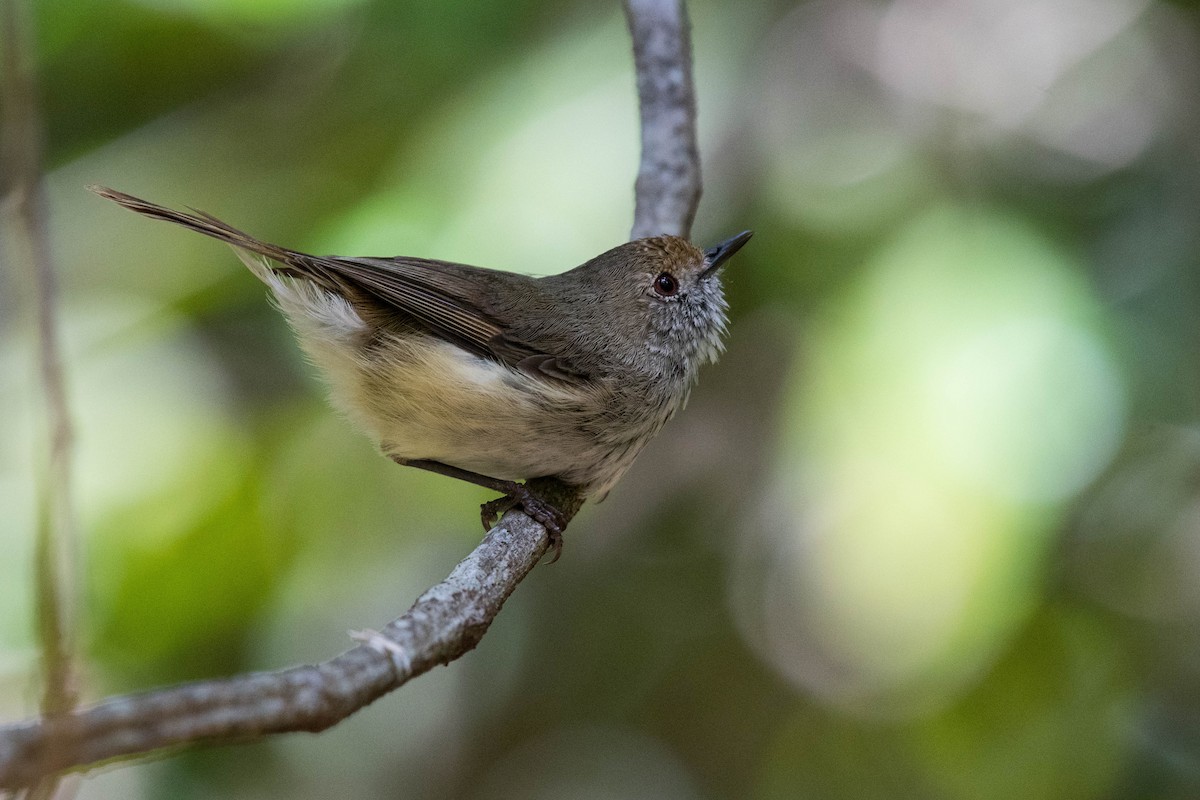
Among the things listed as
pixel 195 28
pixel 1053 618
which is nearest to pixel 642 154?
pixel 195 28

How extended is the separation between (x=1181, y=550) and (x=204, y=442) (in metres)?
3.67

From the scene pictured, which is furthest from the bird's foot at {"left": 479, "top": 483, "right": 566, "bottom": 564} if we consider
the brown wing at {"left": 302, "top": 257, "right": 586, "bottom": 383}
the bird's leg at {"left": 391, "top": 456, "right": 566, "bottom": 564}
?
the brown wing at {"left": 302, "top": 257, "right": 586, "bottom": 383}

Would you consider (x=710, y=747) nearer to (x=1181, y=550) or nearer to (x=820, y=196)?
(x=1181, y=550)

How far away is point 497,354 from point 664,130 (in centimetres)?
98

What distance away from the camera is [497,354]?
3.12 m

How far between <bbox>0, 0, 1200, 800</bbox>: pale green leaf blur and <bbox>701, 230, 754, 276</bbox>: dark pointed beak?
0.37 metres

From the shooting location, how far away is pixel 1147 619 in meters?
3.39

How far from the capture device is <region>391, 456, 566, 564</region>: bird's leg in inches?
104

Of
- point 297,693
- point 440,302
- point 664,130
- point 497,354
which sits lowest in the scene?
point 297,693

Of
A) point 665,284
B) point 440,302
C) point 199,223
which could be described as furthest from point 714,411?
point 199,223

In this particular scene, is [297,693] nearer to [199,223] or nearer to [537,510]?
[537,510]

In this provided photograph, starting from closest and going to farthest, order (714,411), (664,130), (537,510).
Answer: (537,510)
(664,130)
(714,411)

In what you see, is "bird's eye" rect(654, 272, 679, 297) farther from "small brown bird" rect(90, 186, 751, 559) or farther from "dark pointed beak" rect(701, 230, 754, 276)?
"dark pointed beak" rect(701, 230, 754, 276)

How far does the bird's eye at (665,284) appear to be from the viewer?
346 cm
